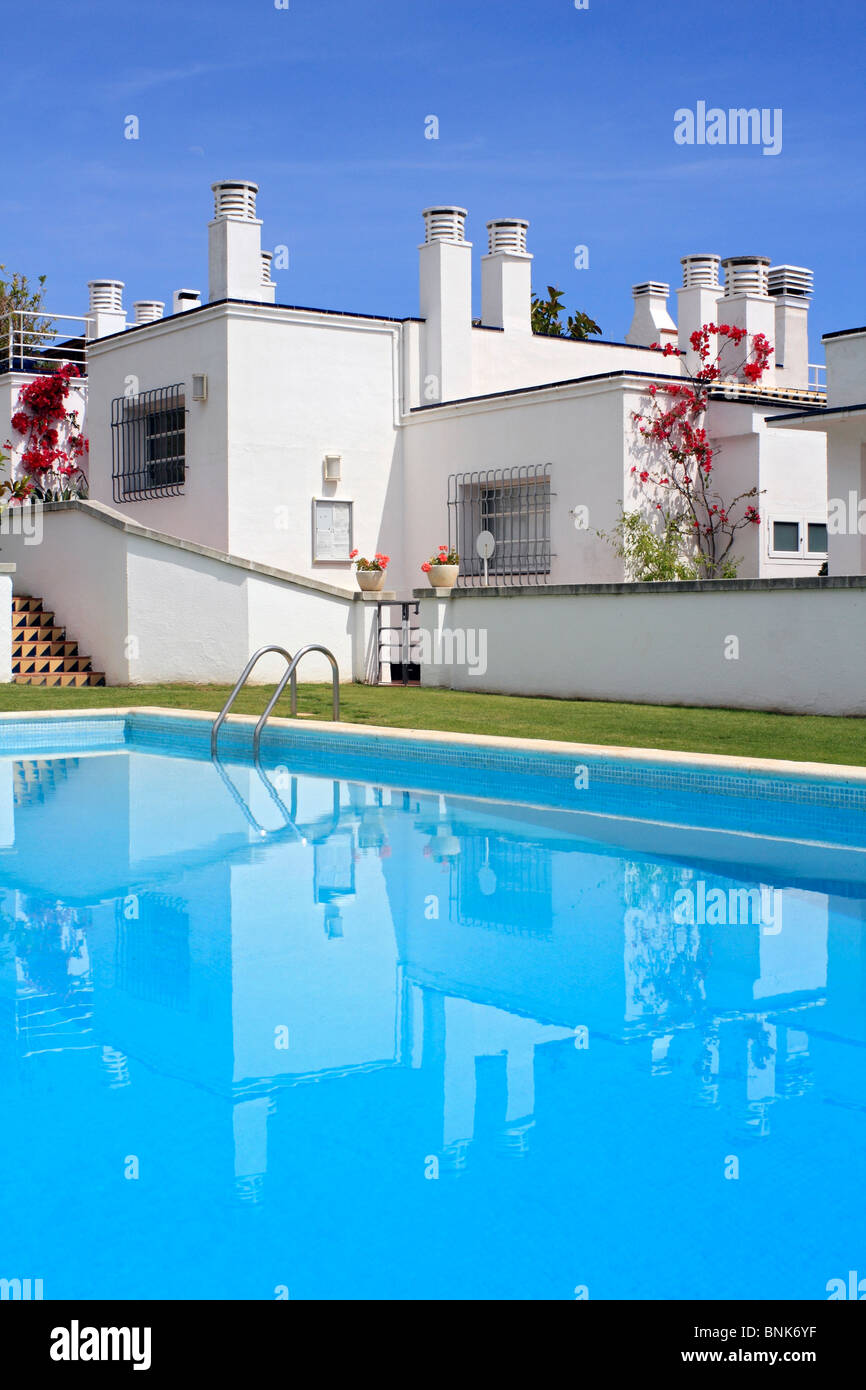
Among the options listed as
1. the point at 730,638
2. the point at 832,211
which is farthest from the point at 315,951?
the point at 832,211

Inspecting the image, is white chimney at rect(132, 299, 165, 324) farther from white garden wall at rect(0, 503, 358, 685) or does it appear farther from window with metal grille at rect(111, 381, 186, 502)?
white garden wall at rect(0, 503, 358, 685)

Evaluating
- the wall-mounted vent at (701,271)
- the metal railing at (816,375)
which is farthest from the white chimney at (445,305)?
the metal railing at (816,375)

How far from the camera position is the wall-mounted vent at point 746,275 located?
19.8 metres

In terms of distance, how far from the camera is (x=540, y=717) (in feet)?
42.1

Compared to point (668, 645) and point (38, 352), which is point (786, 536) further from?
point (38, 352)

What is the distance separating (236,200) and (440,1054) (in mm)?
16885

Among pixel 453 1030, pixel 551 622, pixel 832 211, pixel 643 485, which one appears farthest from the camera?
pixel 832 211

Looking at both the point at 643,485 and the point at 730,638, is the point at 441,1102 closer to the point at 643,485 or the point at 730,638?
the point at 730,638

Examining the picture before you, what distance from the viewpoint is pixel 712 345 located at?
19984 mm

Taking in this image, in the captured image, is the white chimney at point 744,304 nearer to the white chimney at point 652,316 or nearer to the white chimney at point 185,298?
the white chimney at point 652,316

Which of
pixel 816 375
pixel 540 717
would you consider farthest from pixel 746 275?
pixel 540 717

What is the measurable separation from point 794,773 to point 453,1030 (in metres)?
4.93

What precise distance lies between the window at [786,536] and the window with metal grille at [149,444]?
8.34m

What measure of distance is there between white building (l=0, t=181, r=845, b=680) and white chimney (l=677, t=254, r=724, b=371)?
77.2 inches
